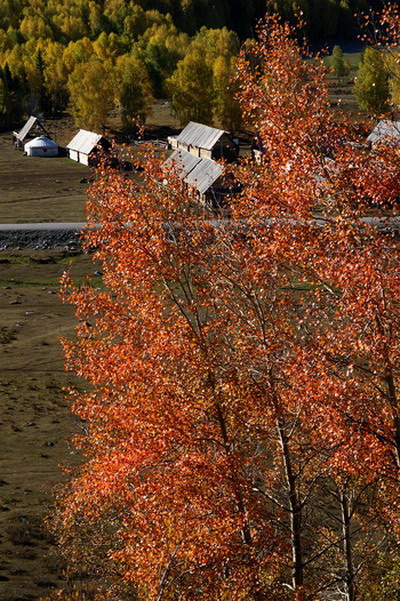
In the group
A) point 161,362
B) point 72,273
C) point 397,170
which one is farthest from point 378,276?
point 72,273

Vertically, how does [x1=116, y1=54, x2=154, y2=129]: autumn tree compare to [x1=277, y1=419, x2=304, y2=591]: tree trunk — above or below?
below

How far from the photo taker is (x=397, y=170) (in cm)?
1555

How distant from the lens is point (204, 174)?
70.8m

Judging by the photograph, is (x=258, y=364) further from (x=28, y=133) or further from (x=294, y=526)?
(x=28, y=133)

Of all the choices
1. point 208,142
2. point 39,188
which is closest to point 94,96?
point 208,142

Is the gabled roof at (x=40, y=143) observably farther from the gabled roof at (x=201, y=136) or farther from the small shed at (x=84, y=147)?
the gabled roof at (x=201, y=136)

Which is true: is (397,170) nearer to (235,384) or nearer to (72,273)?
(235,384)

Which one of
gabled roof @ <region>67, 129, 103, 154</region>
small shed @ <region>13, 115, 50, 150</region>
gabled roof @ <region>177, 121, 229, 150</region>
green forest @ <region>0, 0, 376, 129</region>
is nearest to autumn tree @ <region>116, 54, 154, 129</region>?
green forest @ <region>0, 0, 376, 129</region>

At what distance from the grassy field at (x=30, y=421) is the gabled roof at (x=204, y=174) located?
49.2 feet

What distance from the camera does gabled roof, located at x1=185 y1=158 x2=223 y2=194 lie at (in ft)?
223

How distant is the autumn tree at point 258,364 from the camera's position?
14.1 metres

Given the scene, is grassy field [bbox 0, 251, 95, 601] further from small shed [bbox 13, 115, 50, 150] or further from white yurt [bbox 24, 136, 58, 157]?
small shed [bbox 13, 115, 50, 150]

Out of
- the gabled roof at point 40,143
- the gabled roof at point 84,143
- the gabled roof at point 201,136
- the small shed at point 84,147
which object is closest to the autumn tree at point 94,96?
the gabled roof at point 40,143

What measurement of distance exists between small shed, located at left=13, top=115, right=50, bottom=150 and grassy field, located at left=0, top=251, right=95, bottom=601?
58.1m
